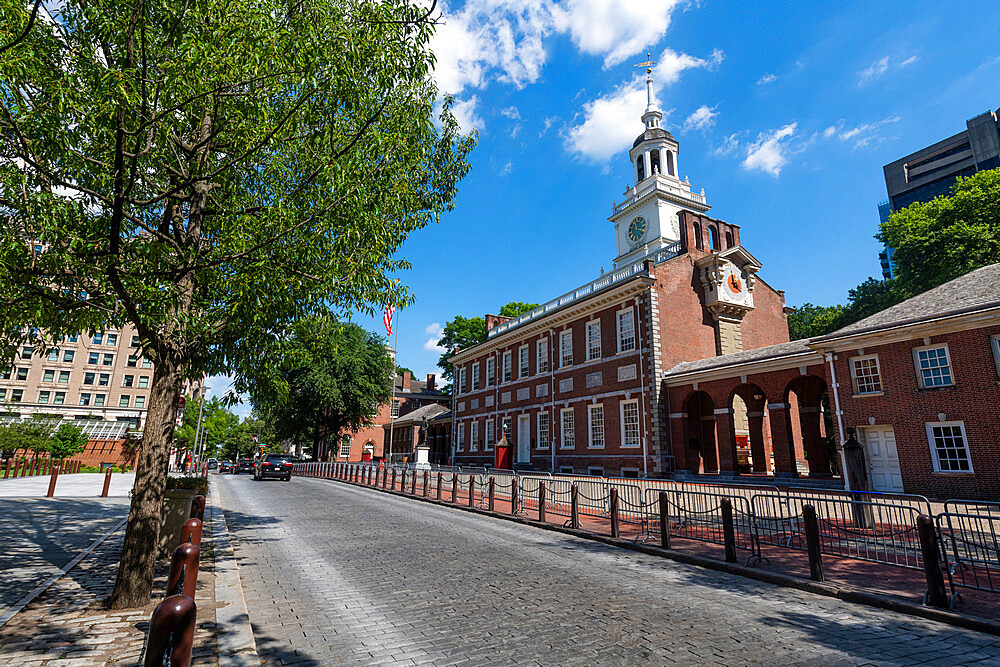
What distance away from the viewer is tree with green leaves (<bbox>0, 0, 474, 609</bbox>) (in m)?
4.79

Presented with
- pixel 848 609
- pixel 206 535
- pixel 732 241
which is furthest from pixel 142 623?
pixel 732 241

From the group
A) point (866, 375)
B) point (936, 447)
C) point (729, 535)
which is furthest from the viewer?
point (866, 375)

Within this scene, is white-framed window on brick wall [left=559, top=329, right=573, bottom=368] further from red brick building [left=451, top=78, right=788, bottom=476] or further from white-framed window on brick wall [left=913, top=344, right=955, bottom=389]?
white-framed window on brick wall [left=913, top=344, right=955, bottom=389]

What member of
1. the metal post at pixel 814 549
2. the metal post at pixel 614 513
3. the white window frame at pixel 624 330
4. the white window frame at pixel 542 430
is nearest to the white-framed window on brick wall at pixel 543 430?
the white window frame at pixel 542 430

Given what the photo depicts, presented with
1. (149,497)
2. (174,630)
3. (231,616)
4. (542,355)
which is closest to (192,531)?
(149,497)

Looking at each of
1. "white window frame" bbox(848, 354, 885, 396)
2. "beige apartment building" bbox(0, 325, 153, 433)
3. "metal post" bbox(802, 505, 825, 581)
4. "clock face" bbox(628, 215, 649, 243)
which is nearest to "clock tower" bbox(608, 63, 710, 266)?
"clock face" bbox(628, 215, 649, 243)

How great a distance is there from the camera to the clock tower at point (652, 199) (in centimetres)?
4509

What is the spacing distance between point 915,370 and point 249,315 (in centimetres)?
2026

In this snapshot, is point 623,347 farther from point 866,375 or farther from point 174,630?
point 174,630

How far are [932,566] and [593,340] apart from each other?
25677 millimetres

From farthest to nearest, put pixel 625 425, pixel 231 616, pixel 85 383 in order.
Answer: pixel 85 383 < pixel 625 425 < pixel 231 616

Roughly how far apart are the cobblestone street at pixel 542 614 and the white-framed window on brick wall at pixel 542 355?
84.0ft

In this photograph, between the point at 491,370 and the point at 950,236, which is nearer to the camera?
the point at 950,236

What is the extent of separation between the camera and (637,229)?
158 ft
